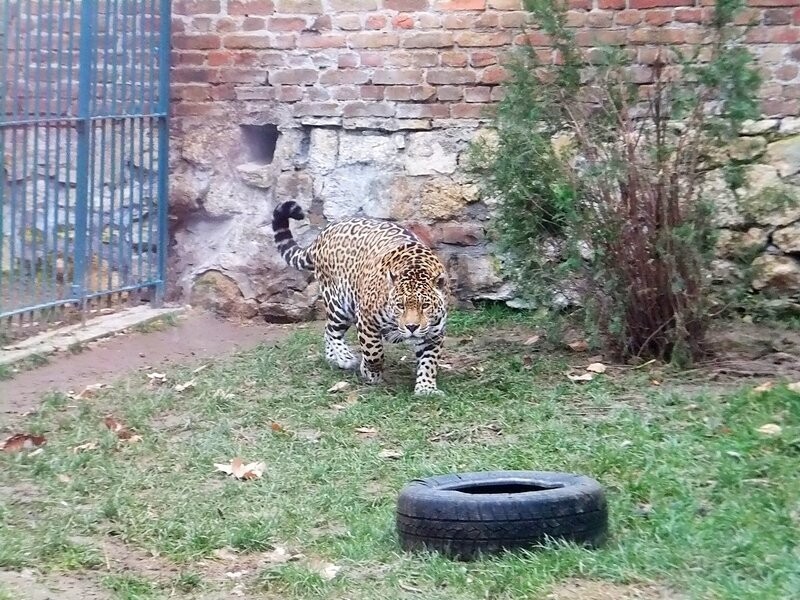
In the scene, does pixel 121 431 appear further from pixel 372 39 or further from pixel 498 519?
pixel 372 39

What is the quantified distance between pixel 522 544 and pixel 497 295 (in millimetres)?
5310

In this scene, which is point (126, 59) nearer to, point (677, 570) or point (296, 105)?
point (296, 105)

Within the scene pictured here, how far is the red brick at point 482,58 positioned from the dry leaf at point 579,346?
240 centimetres

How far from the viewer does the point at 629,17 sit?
9344 millimetres

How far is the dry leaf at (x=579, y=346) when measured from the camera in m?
8.76

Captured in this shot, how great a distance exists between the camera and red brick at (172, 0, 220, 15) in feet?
33.9

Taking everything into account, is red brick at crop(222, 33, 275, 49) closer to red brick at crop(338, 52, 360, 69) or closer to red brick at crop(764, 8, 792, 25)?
red brick at crop(338, 52, 360, 69)

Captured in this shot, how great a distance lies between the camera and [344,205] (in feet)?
33.9

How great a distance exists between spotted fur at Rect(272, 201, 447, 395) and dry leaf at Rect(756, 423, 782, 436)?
220 cm

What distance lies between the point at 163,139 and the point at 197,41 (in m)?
0.88

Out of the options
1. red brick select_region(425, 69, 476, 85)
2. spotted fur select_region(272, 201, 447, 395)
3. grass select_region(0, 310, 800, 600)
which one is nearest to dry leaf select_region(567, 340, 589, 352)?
grass select_region(0, 310, 800, 600)

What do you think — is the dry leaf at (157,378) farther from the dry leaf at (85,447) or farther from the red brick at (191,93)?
the red brick at (191,93)

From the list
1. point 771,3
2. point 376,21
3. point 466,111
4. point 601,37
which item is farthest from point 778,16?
point 376,21

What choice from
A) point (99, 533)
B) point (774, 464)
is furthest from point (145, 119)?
point (774, 464)
